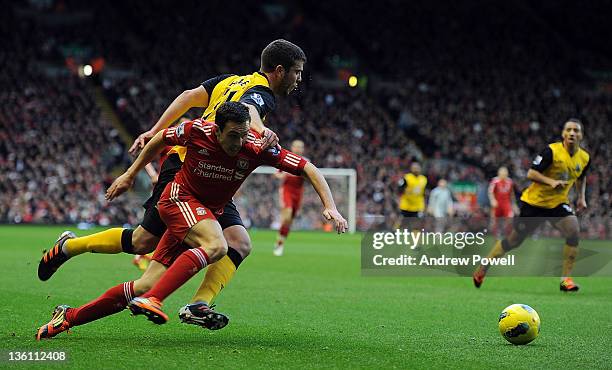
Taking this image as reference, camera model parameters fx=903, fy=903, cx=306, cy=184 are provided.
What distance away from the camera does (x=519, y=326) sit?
7.12 meters

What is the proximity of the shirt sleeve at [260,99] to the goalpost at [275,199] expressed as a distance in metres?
25.8

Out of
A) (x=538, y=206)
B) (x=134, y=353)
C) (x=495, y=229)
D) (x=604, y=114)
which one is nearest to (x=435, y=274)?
(x=538, y=206)

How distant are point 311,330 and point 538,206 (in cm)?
569

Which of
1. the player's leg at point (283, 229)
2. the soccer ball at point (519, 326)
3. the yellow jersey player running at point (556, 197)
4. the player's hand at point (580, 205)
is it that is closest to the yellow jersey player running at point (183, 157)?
the soccer ball at point (519, 326)

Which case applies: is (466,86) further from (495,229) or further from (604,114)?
(495,229)

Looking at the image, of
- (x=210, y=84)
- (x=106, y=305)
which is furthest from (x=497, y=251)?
(x=106, y=305)

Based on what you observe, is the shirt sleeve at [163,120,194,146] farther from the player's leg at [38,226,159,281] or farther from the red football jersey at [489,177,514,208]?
the red football jersey at [489,177,514,208]

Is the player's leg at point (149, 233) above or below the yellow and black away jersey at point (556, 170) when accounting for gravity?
below

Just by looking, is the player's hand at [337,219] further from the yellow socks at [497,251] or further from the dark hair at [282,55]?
the yellow socks at [497,251]

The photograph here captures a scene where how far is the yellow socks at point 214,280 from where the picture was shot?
269 inches

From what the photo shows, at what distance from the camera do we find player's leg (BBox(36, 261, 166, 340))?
21.4ft

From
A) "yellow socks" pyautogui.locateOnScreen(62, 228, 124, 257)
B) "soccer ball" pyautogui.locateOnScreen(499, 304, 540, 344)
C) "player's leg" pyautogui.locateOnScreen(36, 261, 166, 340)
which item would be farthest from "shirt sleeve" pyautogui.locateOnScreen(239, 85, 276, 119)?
"soccer ball" pyautogui.locateOnScreen(499, 304, 540, 344)

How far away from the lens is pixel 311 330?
780cm

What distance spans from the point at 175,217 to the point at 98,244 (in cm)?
116
